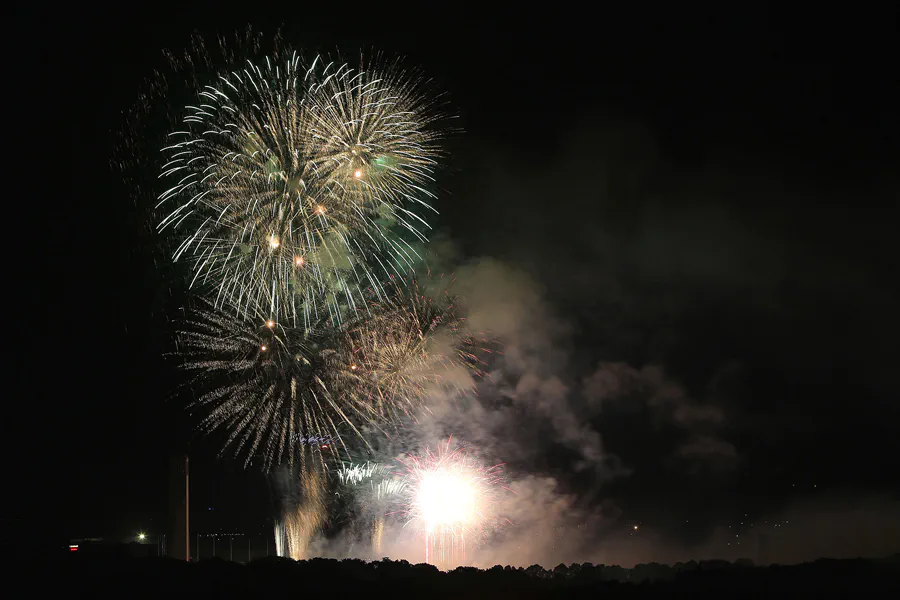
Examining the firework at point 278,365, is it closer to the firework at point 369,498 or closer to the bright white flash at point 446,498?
the bright white flash at point 446,498

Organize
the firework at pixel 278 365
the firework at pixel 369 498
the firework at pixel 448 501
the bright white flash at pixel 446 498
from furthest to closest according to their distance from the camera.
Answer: the firework at pixel 369 498
the firework at pixel 448 501
the bright white flash at pixel 446 498
the firework at pixel 278 365

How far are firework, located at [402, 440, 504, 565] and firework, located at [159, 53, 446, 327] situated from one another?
44.2 feet

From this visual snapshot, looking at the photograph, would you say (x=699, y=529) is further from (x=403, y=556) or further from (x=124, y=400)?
(x=124, y=400)

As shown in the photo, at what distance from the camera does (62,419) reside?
99.8 ft

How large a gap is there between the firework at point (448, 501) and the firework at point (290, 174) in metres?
13.5

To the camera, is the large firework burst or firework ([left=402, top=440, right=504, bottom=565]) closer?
the large firework burst

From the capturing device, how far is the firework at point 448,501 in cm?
2948

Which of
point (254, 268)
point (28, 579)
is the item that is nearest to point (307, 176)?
point (254, 268)

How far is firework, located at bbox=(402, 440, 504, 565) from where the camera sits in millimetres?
29484

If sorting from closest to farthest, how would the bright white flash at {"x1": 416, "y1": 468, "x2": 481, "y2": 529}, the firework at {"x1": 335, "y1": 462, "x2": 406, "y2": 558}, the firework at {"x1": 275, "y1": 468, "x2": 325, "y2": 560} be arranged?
1. the bright white flash at {"x1": 416, "y1": 468, "x2": 481, "y2": 529}
2. the firework at {"x1": 335, "y1": 462, "x2": 406, "y2": 558}
3. the firework at {"x1": 275, "y1": 468, "x2": 325, "y2": 560}

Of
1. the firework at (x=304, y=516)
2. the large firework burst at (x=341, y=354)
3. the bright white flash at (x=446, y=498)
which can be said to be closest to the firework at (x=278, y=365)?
the large firework burst at (x=341, y=354)

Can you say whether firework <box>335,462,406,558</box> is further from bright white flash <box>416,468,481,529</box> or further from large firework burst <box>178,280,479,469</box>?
large firework burst <box>178,280,479,469</box>

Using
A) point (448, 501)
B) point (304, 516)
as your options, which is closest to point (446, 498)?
point (448, 501)

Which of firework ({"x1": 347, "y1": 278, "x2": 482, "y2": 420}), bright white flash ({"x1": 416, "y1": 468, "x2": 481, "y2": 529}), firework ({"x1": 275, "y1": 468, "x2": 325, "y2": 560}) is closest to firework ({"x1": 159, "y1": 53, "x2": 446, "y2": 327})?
firework ({"x1": 347, "y1": 278, "x2": 482, "y2": 420})
